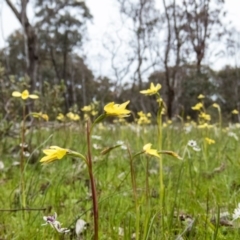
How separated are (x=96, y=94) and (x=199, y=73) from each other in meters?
14.7

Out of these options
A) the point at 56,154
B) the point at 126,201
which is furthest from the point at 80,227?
the point at 56,154

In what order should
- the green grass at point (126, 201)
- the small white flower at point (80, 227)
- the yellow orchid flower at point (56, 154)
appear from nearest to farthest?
the yellow orchid flower at point (56, 154) → the green grass at point (126, 201) → the small white flower at point (80, 227)

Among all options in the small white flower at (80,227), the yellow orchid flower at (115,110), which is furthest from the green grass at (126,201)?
the yellow orchid flower at (115,110)

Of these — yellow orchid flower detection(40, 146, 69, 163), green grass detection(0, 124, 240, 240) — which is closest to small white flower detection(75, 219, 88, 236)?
green grass detection(0, 124, 240, 240)

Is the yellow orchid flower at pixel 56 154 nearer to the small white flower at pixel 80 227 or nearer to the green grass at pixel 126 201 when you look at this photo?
the green grass at pixel 126 201

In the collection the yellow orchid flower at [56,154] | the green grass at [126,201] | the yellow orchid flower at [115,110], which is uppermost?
the yellow orchid flower at [115,110]

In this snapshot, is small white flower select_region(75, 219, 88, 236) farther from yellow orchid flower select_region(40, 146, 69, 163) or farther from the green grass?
yellow orchid flower select_region(40, 146, 69, 163)

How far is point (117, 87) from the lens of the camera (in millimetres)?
32969

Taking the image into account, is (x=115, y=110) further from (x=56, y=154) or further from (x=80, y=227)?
(x=80, y=227)

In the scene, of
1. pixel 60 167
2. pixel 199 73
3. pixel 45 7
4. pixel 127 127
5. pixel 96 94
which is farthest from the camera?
pixel 96 94

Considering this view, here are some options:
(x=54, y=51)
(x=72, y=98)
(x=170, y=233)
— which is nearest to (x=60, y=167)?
(x=170, y=233)

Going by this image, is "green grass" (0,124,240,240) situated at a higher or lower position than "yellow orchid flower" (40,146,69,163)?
lower

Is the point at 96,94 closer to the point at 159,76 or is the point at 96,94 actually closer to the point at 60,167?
the point at 159,76

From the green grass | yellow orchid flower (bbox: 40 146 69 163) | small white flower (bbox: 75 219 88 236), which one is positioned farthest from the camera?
small white flower (bbox: 75 219 88 236)
